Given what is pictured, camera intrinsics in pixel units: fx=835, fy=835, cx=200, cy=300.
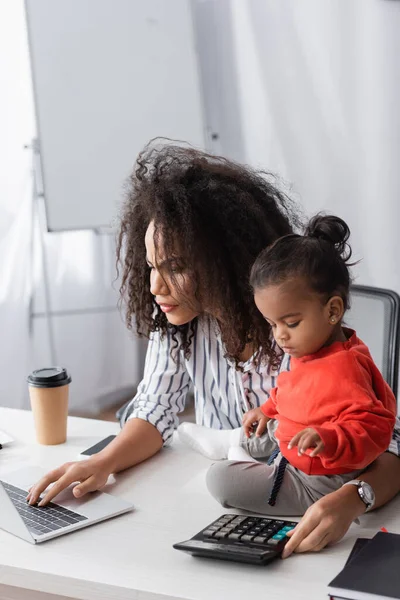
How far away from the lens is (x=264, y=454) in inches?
54.1

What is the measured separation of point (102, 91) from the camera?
11.0 ft

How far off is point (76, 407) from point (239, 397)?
7.32 ft

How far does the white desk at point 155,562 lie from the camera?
0.96 metres

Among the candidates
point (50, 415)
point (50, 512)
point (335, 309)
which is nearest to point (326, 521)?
point (335, 309)

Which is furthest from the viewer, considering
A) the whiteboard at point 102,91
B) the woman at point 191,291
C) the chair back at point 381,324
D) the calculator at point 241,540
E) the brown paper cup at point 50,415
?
the whiteboard at point 102,91

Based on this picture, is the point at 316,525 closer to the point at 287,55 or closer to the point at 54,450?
the point at 54,450

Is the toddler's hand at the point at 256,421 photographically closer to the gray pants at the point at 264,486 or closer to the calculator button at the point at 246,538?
the gray pants at the point at 264,486

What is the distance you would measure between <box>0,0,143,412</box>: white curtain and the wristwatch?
83.6 inches

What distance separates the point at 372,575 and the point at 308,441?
18 cm

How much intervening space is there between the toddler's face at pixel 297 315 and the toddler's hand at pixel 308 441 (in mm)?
146

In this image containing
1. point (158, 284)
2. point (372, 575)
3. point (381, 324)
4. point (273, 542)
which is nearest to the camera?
point (372, 575)

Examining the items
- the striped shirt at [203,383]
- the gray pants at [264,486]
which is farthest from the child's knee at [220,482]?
the striped shirt at [203,383]

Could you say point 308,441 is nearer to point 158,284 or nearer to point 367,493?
point 367,493

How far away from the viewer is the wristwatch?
1112 mm
